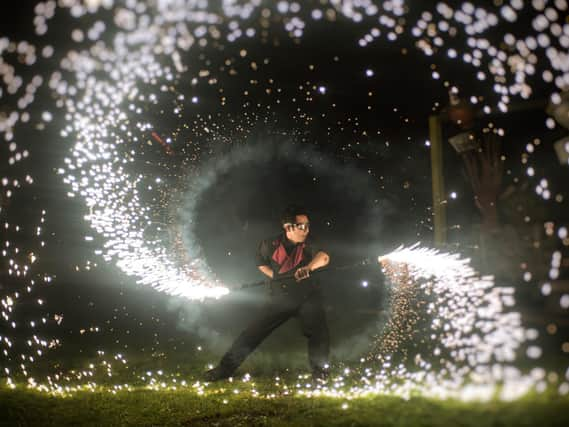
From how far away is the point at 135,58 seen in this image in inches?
207

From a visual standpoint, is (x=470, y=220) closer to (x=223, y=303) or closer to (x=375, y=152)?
(x=375, y=152)

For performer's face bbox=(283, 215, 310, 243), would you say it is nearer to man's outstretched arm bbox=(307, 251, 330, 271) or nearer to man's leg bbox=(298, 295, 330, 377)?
man's outstretched arm bbox=(307, 251, 330, 271)

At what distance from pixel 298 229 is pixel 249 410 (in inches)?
Result: 89.5

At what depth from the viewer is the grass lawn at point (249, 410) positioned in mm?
3115

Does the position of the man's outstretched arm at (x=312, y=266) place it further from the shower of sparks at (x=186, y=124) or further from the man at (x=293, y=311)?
the shower of sparks at (x=186, y=124)

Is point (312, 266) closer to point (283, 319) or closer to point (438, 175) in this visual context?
point (283, 319)

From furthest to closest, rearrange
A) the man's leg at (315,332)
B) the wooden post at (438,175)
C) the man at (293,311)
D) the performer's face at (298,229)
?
the wooden post at (438,175), the performer's face at (298,229), the man at (293,311), the man's leg at (315,332)

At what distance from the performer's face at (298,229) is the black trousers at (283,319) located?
28.4 inches

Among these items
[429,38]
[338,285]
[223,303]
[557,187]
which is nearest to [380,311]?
[338,285]

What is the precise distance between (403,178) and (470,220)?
1.27 metres

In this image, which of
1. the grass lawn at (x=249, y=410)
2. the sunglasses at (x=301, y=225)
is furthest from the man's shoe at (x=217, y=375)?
the sunglasses at (x=301, y=225)

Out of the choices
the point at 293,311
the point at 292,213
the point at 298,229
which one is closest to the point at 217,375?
the point at 293,311

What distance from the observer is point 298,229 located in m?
5.54

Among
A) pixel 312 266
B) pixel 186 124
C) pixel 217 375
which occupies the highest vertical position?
pixel 186 124
